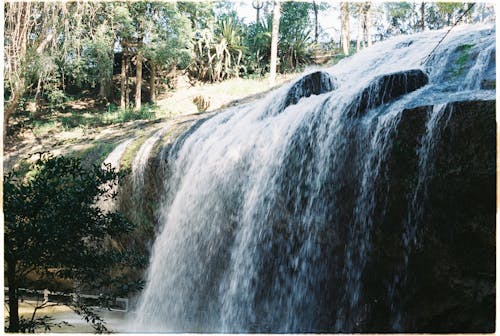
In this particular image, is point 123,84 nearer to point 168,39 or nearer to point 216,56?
point 168,39

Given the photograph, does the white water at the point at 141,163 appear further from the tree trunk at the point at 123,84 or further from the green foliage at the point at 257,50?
the tree trunk at the point at 123,84

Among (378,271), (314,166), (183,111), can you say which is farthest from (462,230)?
(183,111)

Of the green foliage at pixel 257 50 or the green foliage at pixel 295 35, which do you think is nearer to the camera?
the green foliage at pixel 295 35

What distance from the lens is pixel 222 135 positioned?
524 cm

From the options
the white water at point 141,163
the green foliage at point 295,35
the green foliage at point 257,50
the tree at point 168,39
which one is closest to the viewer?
the white water at point 141,163

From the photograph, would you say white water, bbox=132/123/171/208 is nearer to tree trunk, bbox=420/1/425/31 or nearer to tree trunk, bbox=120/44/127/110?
tree trunk, bbox=120/44/127/110

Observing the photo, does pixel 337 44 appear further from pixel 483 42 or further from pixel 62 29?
pixel 62 29

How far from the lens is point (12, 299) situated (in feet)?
9.07

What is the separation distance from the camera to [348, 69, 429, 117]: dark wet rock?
12.5 feet

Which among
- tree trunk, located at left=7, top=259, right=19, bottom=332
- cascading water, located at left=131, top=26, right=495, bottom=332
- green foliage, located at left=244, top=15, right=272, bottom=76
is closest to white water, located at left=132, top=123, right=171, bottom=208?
cascading water, located at left=131, top=26, right=495, bottom=332

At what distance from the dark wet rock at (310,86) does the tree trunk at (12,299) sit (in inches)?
121

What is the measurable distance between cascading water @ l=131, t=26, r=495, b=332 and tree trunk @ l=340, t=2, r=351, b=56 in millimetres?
1005

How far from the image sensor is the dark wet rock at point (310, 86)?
17.1 ft

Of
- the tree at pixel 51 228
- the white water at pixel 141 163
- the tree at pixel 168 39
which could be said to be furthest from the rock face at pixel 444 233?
the tree at pixel 168 39
